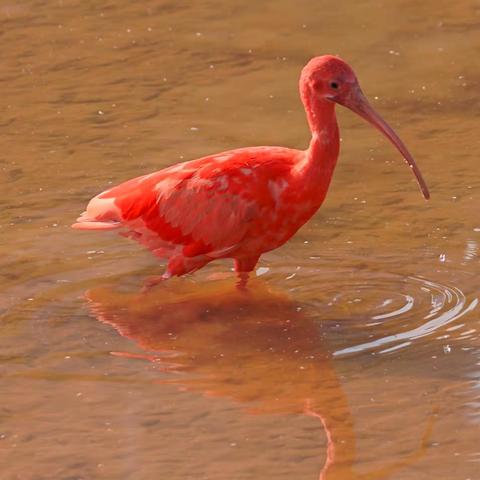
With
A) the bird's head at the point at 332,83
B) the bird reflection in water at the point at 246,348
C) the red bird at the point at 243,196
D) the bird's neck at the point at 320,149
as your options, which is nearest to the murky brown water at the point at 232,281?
the bird reflection in water at the point at 246,348

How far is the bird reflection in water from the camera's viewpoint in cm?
676

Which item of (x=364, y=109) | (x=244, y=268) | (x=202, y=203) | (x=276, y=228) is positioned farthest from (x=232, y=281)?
(x=364, y=109)

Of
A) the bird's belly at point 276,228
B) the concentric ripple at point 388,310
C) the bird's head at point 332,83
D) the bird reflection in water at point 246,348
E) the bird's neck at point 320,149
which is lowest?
the concentric ripple at point 388,310

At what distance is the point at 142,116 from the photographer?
36.0 ft

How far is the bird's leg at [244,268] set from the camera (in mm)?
8125

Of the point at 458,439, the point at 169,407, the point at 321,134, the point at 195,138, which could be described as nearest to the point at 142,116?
the point at 195,138

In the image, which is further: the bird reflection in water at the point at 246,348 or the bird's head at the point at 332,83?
the bird's head at the point at 332,83

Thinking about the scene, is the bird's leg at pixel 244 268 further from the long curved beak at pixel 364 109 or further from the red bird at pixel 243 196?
the long curved beak at pixel 364 109

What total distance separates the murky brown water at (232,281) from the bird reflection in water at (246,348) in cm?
1

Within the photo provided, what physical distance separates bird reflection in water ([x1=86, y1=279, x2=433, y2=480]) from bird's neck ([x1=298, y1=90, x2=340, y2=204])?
2.16 feet

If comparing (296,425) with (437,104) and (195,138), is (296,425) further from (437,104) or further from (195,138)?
(437,104)

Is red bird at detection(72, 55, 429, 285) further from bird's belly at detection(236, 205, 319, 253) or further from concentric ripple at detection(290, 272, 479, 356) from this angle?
concentric ripple at detection(290, 272, 479, 356)

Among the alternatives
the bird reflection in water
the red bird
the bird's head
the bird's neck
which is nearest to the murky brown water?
the bird reflection in water

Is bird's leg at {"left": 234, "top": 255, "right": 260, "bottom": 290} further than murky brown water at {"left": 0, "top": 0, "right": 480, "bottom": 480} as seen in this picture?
Yes
